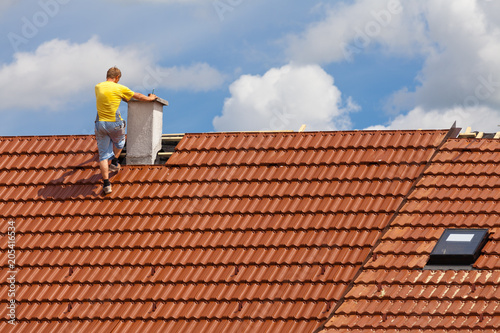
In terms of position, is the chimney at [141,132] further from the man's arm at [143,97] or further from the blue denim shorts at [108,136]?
the blue denim shorts at [108,136]

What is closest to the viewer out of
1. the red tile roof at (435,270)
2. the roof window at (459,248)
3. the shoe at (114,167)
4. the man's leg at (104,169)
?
the red tile roof at (435,270)

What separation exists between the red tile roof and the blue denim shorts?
17.2ft

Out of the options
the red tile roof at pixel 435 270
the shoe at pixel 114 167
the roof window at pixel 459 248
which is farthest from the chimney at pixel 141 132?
the roof window at pixel 459 248

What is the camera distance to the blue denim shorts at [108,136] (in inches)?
593

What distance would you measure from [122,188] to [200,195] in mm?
1511

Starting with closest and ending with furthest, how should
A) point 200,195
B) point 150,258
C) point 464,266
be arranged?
point 464,266
point 150,258
point 200,195

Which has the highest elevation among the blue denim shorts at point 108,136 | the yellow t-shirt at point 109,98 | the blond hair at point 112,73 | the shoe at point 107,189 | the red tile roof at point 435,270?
the blond hair at point 112,73

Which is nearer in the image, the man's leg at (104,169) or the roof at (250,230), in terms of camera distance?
the roof at (250,230)

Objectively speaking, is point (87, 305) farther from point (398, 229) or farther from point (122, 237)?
point (398, 229)

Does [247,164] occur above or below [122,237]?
above

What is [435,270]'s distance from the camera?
A: 1235 cm

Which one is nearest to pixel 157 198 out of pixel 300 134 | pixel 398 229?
pixel 300 134

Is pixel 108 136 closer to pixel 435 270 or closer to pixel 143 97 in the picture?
pixel 143 97

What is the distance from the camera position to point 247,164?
14.9m
